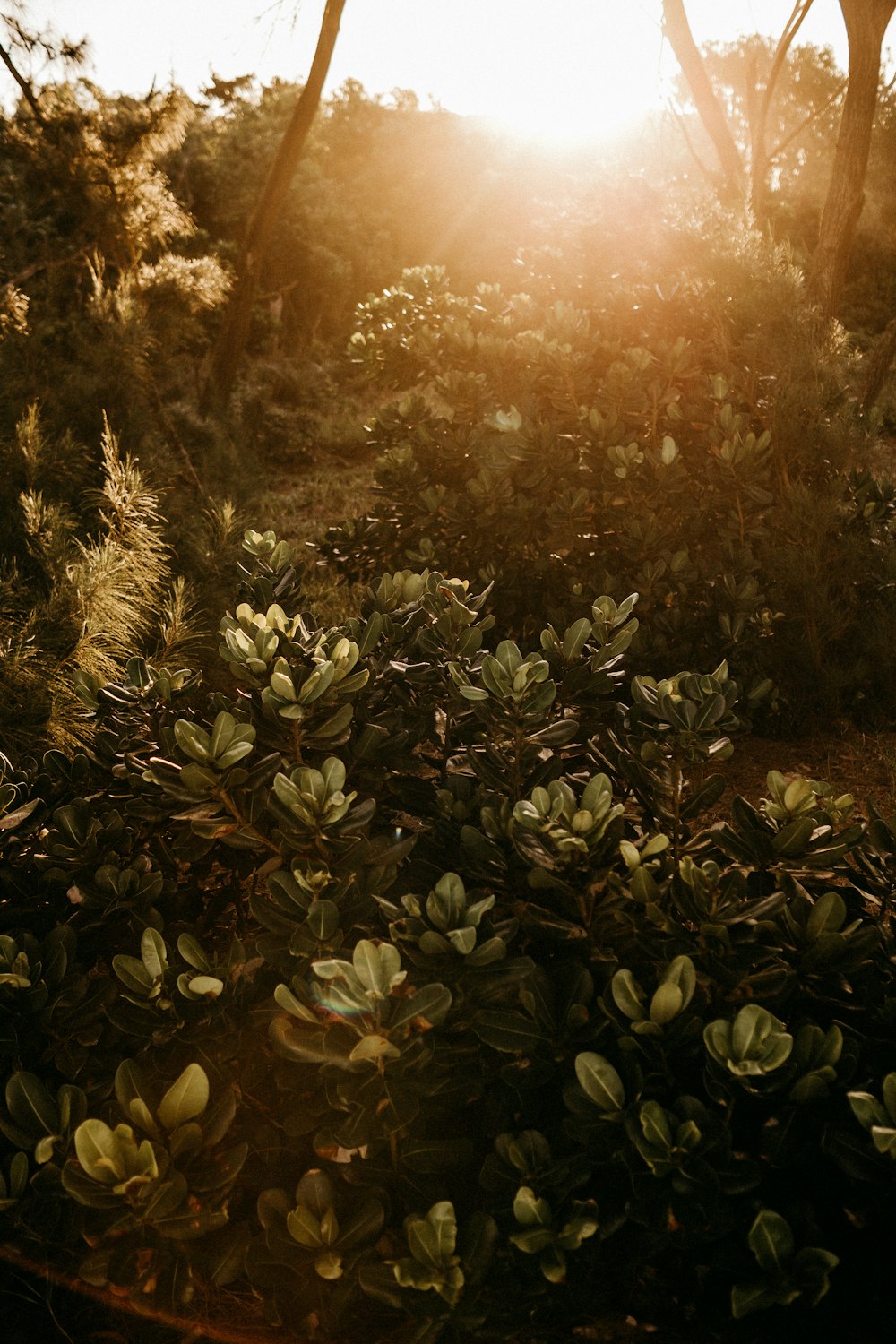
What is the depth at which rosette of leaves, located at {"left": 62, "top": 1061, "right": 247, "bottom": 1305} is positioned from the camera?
0.98 metres

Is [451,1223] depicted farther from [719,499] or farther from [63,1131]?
[719,499]

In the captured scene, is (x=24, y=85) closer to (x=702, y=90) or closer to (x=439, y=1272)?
(x=702, y=90)

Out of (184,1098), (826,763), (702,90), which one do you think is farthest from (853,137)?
(184,1098)

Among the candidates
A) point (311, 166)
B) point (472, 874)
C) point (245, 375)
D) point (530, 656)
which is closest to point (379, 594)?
point (530, 656)

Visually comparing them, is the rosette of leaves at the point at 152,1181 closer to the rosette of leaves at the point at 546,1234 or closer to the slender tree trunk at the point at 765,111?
the rosette of leaves at the point at 546,1234

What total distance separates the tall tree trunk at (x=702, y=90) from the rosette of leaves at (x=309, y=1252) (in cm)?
869

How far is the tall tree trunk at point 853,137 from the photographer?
5.29 meters

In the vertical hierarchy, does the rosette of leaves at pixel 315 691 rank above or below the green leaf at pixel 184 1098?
above

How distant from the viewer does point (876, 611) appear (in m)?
3.45

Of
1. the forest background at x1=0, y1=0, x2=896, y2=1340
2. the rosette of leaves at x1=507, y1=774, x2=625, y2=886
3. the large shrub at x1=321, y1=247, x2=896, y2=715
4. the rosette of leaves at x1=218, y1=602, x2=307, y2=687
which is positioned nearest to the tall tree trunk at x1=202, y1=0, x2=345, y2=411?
the forest background at x1=0, y1=0, x2=896, y2=1340

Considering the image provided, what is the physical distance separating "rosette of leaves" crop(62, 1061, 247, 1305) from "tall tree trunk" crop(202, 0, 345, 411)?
913 centimetres

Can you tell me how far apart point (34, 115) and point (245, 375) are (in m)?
3.64

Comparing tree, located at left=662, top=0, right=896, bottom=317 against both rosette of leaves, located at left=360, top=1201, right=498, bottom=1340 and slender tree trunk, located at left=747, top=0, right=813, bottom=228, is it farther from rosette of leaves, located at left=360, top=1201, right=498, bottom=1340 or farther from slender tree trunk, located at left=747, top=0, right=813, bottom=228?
rosette of leaves, located at left=360, top=1201, right=498, bottom=1340

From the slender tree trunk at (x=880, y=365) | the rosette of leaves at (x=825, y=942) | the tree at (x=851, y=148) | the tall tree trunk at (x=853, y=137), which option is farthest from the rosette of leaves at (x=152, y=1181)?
the slender tree trunk at (x=880, y=365)
